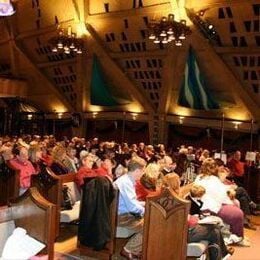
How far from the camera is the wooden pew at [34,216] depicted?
373 centimetres

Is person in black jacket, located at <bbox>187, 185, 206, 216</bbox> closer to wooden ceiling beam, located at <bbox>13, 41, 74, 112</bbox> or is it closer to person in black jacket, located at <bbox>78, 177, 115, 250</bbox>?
person in black jacket, located at <bbox>78, 177, 115, 250</bbox>

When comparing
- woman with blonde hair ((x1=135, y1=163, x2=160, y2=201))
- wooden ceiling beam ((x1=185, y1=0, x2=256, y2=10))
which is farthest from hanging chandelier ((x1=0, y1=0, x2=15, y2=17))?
wooden ceiling beam ((x1=185, y1=0, x2=256, y2=10))

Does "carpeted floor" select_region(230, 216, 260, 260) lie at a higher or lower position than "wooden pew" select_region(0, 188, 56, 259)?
lower

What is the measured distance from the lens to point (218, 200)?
22.2 feet

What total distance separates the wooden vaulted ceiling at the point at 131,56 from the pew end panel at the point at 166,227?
975 centimetres

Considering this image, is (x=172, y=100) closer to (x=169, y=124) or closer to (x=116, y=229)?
(x=169, y=124)

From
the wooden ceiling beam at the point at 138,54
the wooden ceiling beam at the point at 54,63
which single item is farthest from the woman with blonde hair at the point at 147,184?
the wooden ceiling beam at the point at 54,63

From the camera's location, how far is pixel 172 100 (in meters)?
17.6

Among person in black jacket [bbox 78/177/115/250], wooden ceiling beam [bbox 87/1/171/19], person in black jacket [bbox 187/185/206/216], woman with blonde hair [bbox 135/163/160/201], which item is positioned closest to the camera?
person in black jacket [bbox 78/177/115/250]

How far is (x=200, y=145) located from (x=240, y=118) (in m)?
2.37

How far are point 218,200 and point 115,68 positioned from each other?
12230 mm

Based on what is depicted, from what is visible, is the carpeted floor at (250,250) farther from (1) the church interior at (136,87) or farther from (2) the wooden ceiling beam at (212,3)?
(2) the wooden ceiling beam at (212,3)

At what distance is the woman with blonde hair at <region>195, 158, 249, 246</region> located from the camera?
22.0 feet

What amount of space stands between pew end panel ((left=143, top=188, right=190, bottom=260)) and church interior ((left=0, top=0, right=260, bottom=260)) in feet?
5.55
